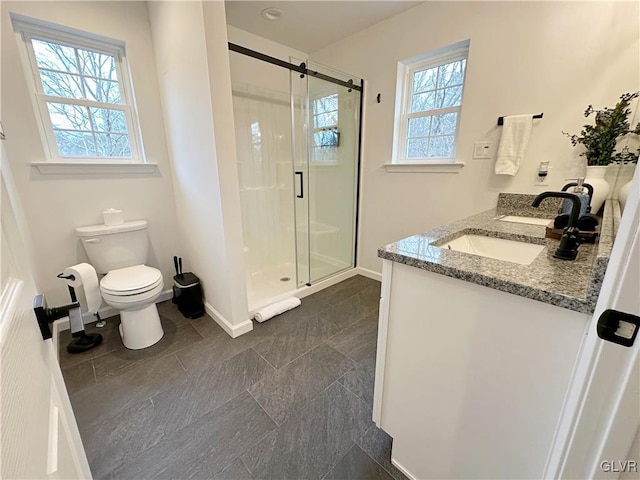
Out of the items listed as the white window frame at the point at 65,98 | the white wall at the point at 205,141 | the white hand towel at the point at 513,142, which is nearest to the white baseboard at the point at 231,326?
the white wall at the point at 205,141

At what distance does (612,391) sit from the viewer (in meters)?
0.49

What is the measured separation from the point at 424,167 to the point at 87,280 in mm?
2595

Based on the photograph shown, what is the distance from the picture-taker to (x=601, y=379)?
19.7 inches

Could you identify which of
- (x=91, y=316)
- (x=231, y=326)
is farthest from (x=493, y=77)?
(x=91, y=316)

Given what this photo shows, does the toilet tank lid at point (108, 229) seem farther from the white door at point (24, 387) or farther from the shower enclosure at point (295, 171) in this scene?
the white door at point (24, 387)

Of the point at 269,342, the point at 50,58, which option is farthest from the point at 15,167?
the point at 269,342

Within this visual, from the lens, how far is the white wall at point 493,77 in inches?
63.4

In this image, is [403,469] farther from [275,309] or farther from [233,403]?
[275,309]

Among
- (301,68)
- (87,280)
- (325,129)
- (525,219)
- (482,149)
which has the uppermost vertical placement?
(301,68)

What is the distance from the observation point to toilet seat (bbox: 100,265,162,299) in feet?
5.59

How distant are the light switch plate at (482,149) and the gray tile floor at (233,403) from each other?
163 cm

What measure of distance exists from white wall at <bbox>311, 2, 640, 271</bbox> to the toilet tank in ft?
7.34

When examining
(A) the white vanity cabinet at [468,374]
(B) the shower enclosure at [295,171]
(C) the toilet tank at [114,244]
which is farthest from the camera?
(B) the shower enclosure at [295,171]

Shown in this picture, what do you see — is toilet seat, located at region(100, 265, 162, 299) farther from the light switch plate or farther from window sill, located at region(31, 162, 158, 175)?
the light switch plate
